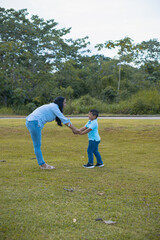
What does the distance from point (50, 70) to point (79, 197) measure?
32.9m

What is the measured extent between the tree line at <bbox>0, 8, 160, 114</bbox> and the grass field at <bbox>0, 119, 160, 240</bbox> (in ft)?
76.5

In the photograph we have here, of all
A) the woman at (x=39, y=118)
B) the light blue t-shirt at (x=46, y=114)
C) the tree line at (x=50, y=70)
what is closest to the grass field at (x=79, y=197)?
the woman at (x=39, y=118)

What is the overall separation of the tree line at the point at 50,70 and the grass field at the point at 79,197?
76.5 ft

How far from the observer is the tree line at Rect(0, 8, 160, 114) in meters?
32.4

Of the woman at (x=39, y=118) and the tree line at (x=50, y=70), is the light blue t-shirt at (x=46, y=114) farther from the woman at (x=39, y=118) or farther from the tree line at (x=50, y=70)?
the tree line at (x=50, y=70)

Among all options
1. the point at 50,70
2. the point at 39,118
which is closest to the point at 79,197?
the point at 39,118

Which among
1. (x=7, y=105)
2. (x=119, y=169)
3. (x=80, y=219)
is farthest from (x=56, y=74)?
(x=80, y=219)

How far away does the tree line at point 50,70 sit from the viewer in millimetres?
32375

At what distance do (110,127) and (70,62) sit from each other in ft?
72.9

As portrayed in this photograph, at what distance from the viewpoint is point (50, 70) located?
36438 mm

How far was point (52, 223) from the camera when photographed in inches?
139

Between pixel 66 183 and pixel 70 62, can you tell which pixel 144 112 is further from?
pixel 66 183

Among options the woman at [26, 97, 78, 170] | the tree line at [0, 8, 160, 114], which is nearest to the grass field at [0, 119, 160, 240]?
the woman at [26, 97, 78, 170]

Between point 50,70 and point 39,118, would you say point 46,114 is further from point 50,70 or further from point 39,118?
point 50,70
